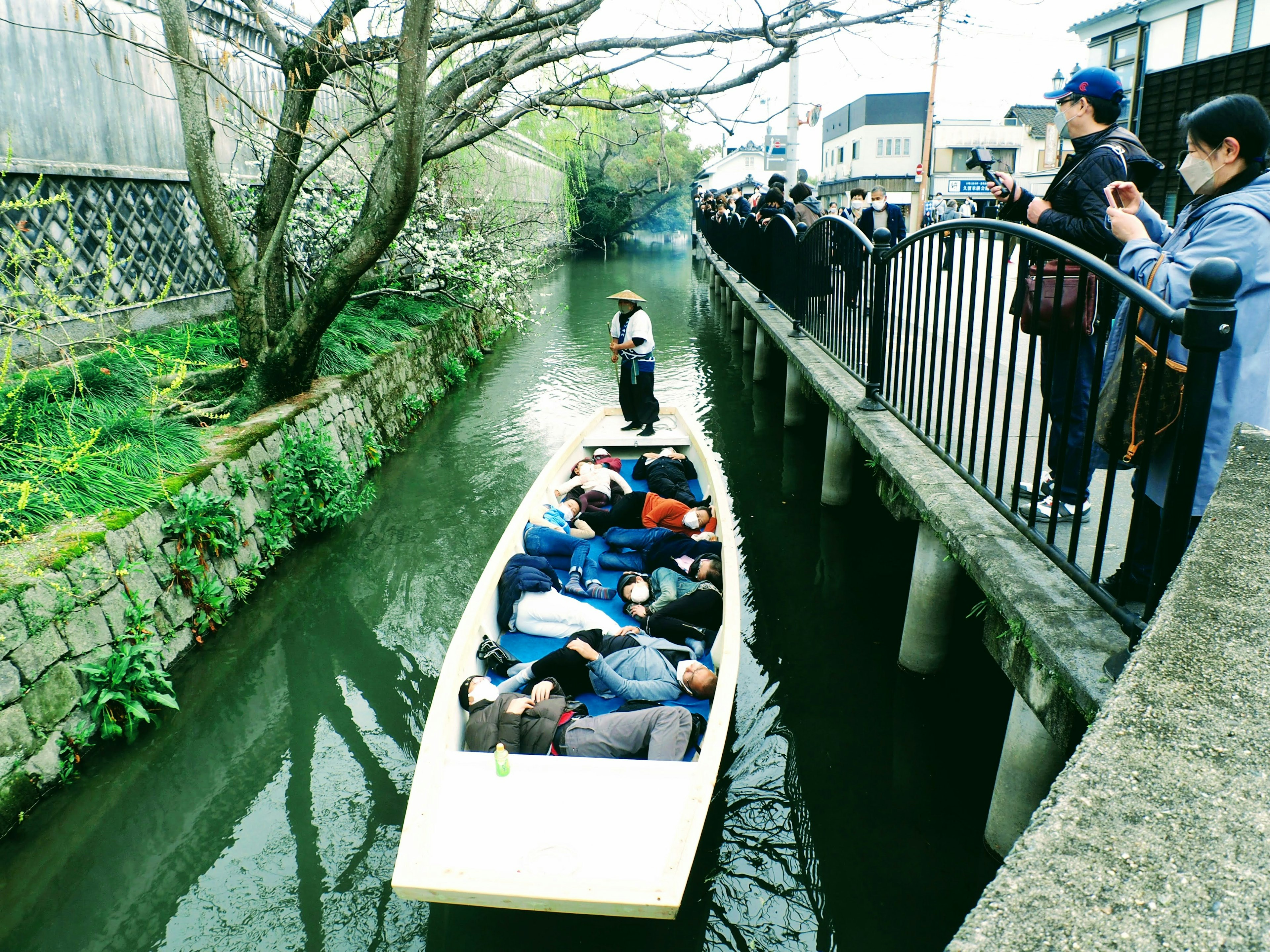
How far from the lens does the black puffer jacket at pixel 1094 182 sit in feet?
11.3

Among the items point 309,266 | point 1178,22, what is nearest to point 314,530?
point 309,266

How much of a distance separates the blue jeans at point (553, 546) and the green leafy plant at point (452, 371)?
290 inches

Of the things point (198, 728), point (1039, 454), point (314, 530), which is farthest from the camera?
point (314, 530)

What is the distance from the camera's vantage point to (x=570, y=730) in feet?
12.0

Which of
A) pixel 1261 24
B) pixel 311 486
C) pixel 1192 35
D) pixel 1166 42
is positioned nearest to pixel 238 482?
pixel 311 486

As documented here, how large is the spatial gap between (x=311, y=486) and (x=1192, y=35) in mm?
17425

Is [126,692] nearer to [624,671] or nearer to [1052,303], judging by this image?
[624,671]

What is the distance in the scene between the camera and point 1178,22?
15195mm

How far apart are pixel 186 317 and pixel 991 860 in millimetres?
9106

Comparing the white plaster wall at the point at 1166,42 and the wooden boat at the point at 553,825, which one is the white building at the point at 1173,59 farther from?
the wooden boat at the point at 553,825

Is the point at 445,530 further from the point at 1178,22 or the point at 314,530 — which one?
the point at 1178,22

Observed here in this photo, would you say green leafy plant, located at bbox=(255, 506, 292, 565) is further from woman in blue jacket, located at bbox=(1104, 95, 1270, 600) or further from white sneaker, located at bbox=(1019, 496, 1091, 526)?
woman in blue jacket, located at bbox=(1104, 95, 1270, 600)

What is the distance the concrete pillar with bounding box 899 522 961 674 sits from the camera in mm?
4227

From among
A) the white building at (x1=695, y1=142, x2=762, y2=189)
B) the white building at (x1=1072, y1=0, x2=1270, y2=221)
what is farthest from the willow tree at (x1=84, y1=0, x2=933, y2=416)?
the white building at (x1=695, y1=142, x2=762, y2=189)
